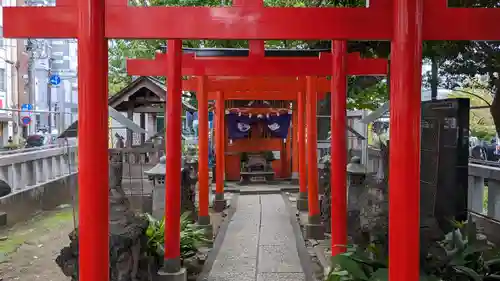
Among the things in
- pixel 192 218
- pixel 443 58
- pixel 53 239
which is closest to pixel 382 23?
pixel 443 58

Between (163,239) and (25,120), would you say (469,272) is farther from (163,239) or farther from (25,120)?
(25,120)

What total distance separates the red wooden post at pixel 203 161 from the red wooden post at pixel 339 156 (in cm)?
459

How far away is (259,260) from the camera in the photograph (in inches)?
318

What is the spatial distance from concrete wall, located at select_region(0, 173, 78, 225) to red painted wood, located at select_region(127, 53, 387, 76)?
3.56 m

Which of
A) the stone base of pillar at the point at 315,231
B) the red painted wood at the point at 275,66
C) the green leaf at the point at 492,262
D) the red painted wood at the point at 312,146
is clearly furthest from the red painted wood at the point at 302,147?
the green leaf at the point at 492,262

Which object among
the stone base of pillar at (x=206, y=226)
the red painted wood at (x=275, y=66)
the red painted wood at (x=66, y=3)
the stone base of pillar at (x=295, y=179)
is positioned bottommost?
the stone base of pillar at (x=206, y=226)

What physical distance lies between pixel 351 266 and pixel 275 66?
422 cm

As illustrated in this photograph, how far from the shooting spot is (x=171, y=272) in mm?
6527

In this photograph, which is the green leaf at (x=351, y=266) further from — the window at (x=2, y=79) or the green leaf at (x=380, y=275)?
the window at (x=2, y=79)

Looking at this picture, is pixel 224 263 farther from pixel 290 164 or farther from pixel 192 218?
pixel 290 164

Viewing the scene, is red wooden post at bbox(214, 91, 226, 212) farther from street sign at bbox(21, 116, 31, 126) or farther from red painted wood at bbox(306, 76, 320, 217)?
street sign at bbox(21, 116, 31, 126)

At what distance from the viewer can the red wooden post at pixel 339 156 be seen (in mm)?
6348

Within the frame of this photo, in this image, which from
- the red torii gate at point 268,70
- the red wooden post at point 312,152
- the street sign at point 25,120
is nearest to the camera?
the red torii gate at point 268,70

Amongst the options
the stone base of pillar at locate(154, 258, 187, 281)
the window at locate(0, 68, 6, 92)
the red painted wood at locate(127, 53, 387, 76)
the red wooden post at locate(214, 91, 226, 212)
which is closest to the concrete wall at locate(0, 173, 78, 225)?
the red painted wood at locate(127, 53, 387, 76)
